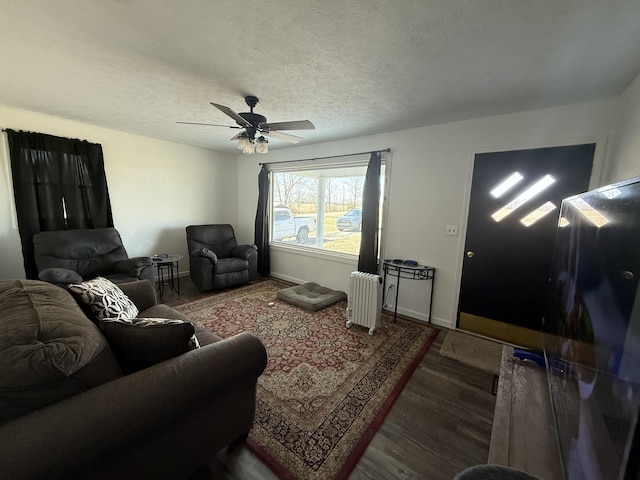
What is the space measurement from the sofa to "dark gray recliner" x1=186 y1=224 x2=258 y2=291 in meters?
2.47

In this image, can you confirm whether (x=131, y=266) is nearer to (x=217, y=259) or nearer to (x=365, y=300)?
(x=217, y=259)

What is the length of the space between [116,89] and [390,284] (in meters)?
3.60

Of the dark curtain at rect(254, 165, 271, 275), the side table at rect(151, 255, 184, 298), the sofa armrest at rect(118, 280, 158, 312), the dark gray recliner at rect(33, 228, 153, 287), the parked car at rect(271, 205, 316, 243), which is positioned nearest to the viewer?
the sofa armrest at rect(118, 280, 158, 312)

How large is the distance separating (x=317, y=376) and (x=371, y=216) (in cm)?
207

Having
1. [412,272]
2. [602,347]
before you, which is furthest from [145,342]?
[412,272]

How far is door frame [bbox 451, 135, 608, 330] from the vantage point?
86.1 inches

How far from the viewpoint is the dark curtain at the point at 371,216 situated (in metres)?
3.36

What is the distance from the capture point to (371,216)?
3.40m

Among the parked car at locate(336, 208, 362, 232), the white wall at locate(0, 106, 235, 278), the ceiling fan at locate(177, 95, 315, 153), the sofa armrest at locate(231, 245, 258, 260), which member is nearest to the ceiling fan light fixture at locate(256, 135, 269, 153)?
the ceiling fan at locate(177, 95, 315, 153)

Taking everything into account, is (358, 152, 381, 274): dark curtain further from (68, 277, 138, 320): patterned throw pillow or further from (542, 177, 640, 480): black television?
(68, 277, 138, 320): patterned throw pillow

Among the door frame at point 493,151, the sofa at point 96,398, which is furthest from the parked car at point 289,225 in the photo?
the sofa at point 96,398

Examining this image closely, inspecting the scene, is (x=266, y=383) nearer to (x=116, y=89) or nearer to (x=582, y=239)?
(x=582, y=239)

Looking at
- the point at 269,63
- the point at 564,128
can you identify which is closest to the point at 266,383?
the point at 269,63

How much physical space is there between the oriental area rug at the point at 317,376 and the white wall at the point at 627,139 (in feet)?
6.73
